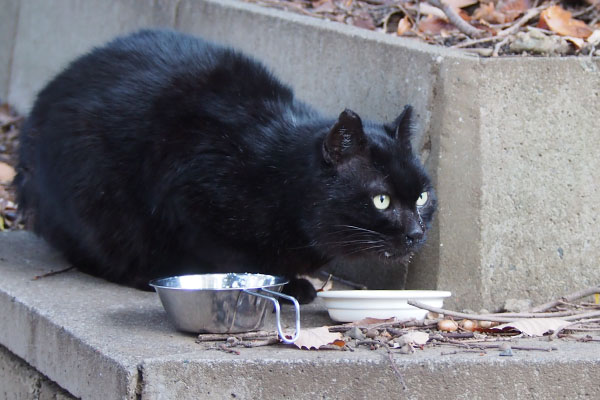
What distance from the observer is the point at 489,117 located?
3141 mm

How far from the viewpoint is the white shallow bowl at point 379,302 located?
8.96 ft

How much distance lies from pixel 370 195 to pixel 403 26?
1471 mm

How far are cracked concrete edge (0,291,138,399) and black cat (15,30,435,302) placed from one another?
20.8 inches

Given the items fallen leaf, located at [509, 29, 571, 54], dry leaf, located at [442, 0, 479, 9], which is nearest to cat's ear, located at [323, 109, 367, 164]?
fallen leaf, located at [509, 29, 571, 54]

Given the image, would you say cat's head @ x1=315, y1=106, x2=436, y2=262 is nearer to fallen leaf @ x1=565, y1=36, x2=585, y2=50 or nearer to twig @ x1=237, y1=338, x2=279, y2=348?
twig @ x1=237, y1=338, x2=279, y2=348

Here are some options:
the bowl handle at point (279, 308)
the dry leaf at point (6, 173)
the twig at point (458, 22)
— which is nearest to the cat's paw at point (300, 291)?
the bowl handle at point (279, 308)

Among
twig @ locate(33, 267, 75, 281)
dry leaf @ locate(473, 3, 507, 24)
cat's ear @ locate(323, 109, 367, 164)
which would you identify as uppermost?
dry leaf @ locate(473, 3, 507, 24)

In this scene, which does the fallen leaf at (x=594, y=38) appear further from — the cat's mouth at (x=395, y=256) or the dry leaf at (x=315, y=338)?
the dry leaf at (x=315, y=338)

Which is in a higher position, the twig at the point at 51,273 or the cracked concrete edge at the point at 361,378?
the twig at the point at 51,273

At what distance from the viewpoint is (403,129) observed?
9.87ft

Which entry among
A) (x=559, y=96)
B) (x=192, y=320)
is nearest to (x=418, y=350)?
(x=192, y=320)

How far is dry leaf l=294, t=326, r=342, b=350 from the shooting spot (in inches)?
96.7

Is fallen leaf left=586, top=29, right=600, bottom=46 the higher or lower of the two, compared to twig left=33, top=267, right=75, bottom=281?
higher

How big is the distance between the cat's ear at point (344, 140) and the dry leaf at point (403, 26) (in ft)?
4.19
